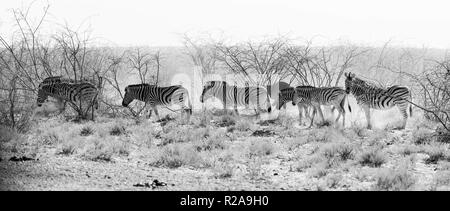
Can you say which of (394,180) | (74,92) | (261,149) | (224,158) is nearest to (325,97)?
(261,149)

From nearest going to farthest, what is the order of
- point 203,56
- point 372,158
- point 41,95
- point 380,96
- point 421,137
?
point 372,158, point 421,137, point 380,96, point 41,95, point 203,56

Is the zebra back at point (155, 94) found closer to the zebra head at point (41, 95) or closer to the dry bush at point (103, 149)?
the zebra head at point (41, 95)

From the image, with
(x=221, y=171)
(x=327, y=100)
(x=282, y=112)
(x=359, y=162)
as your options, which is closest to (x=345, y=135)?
(x=327, y=100)

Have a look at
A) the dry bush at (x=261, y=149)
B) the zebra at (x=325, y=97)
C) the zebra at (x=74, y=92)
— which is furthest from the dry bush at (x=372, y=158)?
the zebra at (x=74, y=92)

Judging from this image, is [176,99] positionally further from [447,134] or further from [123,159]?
[447,134]

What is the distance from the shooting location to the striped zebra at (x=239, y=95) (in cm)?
1636

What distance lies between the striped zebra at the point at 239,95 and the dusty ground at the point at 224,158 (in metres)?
2.48

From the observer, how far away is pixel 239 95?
54.8 ft

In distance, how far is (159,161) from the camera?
920 cm

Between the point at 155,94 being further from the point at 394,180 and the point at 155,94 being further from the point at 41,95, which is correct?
the point at 394,180

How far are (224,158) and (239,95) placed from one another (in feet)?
23.9
